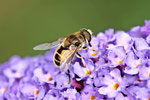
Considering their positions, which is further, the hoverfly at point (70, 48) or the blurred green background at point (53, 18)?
the blurred green background at point (53, 18)

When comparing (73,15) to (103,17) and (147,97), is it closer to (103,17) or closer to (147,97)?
(103,17)

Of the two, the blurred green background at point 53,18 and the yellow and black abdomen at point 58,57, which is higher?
the blurred green background at point 53,18

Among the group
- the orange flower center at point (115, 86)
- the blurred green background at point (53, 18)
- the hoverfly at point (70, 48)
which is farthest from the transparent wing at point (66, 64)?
the blurred green background at point (53, 18)

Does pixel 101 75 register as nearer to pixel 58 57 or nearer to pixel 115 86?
pixel 115 86

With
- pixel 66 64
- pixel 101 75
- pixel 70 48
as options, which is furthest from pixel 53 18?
pixel 101 75

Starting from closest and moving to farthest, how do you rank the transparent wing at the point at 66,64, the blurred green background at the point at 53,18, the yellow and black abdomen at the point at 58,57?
the transparent wing at the point at 66,64
the yellow and black abdomen at the point at 58,57
the blurred green background at the point at 53,18

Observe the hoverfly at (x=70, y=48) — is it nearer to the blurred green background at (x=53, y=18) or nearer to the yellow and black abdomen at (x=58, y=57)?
the yellow and black abdomen at (x=58, y=57)

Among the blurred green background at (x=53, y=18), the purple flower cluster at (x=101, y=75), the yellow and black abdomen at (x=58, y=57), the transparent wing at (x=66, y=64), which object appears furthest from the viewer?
the blurred green background at (x=53, y=18)
